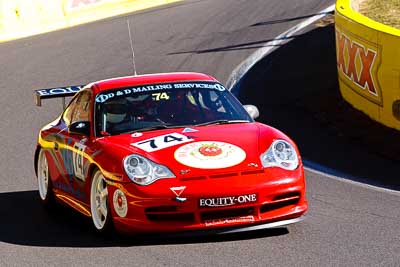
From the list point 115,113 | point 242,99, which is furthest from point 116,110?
point 242,99

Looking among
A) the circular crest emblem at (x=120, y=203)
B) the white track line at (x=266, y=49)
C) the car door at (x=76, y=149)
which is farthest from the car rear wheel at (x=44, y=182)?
the white track line at (x=266, y=49)

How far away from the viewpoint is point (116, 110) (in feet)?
28.1

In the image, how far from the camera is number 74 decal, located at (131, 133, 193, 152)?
7.79 m

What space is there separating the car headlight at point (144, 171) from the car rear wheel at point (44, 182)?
6.78 feet

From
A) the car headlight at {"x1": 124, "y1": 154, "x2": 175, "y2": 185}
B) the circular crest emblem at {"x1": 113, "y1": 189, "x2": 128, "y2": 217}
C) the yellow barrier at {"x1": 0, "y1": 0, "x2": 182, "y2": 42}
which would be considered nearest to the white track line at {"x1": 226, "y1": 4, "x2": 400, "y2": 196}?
the car headlight at {"x1": 124, "y1": 154, "x2": 175, "y2": 185}

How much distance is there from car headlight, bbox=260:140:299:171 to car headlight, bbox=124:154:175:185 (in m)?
0.77

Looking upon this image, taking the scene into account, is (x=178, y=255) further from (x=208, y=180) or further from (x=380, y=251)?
(x=380, y=251)

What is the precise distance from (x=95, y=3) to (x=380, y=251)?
19.8m

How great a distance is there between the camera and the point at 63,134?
912cm

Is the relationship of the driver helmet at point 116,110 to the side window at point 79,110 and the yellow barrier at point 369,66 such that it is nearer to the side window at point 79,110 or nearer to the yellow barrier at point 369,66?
the side window at point 79,110

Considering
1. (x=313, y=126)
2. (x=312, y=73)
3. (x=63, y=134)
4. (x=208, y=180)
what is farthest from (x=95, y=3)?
(x=208, y=180)

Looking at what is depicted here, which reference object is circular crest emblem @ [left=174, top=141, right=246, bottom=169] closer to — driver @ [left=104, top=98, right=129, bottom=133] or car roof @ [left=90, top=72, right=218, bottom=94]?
driver @ [left=104, top=98, right=129, bottom=133]

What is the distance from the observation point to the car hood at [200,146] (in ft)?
24.7

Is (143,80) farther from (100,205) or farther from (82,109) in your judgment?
(100,205)
